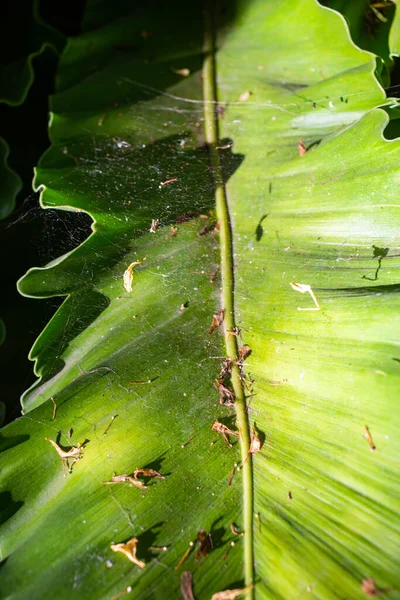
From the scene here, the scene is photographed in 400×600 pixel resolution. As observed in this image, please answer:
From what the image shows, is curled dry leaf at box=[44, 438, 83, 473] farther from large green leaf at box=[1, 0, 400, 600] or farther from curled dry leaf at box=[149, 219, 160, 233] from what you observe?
curled dry leaf at box=[149, 219, 160, 233]

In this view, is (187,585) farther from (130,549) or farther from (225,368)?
(225,368)

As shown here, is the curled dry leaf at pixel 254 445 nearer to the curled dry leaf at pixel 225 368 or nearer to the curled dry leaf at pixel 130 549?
the curled dry leaf at pixel 225 368

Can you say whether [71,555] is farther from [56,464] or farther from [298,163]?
[298,163]

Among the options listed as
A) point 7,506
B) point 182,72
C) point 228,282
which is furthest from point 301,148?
point 7,506

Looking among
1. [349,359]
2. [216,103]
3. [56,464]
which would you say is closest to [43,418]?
[56,464]

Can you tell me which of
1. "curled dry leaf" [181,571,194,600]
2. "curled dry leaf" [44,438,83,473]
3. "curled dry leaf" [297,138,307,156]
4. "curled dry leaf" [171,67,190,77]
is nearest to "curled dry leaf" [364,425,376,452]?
"curled dry leaf" [181,571,194,600]

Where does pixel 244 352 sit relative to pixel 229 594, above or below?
above

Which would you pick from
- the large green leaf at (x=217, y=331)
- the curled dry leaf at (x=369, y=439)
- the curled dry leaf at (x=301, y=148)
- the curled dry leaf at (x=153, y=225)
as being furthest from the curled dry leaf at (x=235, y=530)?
the curled dry leaf at (x=301, y=148)
